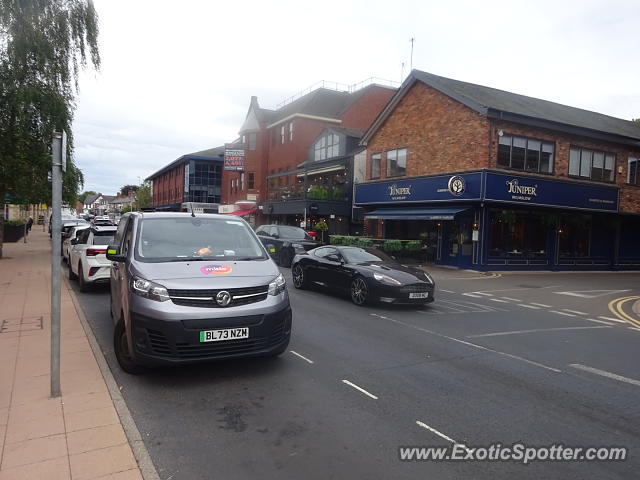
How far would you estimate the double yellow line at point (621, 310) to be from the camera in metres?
10.1

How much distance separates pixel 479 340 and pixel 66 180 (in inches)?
774

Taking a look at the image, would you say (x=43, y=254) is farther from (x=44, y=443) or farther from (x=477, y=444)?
(x=477, y=444)

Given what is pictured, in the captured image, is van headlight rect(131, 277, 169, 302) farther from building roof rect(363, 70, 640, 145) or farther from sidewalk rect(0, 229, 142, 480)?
building roof rect(363, 70, 640, 145)

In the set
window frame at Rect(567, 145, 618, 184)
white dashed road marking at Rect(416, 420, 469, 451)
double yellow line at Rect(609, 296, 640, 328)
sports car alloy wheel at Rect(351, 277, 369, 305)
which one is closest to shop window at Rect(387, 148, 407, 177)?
window frame at Rect(567, 145, 618, 184)

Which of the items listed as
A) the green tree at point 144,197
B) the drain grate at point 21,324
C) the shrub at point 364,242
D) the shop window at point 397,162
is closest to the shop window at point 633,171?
the shop window at point 397,162

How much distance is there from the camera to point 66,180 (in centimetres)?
2041

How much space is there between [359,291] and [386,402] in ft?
18.2

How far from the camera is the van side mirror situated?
5.47 metres

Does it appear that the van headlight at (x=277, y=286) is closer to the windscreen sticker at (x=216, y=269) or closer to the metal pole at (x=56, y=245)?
the windscreen sticker at (x=216, y=269)

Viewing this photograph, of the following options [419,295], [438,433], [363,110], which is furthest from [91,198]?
[438,433]

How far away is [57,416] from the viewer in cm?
395

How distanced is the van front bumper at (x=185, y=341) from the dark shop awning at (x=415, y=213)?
53.4 ft

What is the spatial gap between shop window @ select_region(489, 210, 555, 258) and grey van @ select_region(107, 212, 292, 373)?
671 inches

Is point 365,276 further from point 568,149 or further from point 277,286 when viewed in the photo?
point 568,149
